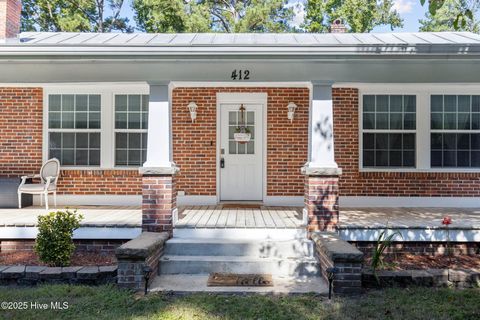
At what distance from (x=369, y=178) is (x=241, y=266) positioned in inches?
159

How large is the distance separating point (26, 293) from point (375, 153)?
6.59 metres

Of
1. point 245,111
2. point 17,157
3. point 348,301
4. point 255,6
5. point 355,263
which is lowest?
point 348,301

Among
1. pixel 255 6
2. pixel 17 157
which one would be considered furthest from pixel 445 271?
pixel 255 6

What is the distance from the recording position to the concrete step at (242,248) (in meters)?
5.34

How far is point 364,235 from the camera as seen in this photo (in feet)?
18.3

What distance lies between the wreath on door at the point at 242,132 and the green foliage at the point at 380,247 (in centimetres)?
348

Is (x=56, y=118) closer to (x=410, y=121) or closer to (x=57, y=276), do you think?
(x=57, y=276)

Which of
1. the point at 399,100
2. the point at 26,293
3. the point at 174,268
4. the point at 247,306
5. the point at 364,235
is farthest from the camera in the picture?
the point at 399,100

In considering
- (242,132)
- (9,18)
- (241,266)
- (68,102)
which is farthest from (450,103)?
(9,18)

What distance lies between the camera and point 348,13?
20.1 m

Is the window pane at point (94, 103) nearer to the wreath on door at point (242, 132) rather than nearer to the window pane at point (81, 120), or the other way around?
the window pane at point (81, 120)

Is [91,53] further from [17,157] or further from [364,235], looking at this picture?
[364,235]

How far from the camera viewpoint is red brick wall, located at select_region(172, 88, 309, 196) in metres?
8.05

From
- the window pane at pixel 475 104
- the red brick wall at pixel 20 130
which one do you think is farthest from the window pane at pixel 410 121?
the red brick wall at pixel 20 130
